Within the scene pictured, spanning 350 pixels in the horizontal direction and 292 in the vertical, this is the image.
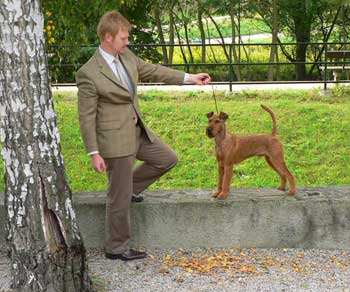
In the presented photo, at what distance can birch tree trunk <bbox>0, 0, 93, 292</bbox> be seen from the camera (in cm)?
418

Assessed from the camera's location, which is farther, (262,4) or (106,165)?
(262,4)

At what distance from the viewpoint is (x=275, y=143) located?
563 cm

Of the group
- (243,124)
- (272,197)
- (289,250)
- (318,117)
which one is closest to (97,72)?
(272,197)

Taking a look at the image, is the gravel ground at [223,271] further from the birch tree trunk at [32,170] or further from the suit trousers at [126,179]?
the birch tree trunk at [32,170]

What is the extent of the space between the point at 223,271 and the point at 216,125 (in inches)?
44.0

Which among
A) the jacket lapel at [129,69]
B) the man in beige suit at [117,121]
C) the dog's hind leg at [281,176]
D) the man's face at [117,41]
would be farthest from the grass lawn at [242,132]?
the man's face at [117,41]

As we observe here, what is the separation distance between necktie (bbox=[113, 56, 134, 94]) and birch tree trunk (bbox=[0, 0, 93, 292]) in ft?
2.66

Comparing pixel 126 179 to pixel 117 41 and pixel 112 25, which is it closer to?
pixel 117 41

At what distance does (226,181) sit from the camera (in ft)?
18.4

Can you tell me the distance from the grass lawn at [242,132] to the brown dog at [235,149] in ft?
9.11

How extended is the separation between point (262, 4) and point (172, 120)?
26.6 ft

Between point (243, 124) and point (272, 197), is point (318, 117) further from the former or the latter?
point (272, 197)

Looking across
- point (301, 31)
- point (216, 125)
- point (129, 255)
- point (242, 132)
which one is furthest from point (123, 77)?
→ point (301, 31)

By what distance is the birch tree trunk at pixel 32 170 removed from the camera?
4.18 meters
